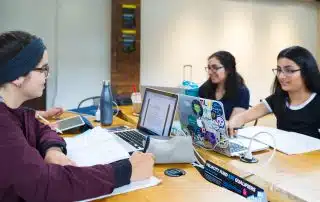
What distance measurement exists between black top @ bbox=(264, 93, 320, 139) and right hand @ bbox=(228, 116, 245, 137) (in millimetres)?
331

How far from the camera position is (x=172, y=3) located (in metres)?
4.53

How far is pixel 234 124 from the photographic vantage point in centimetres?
189

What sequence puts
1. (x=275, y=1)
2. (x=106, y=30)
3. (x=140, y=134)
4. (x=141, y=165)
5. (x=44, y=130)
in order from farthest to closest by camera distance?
(x=275, y=1), (x=106, y=30), (x=140, y=134), (x=44, y=130), (x=141, y=165)

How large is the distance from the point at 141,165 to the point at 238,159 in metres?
0.54

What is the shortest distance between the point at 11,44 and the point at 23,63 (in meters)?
0.07

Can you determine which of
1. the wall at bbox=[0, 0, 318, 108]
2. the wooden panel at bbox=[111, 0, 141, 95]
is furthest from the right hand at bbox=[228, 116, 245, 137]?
the wall at bbox=[0, 0, 318, 108]

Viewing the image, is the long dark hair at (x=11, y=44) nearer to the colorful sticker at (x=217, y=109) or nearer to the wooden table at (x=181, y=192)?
the wooden table at (x=181, y=192)

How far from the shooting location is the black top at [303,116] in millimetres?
2008

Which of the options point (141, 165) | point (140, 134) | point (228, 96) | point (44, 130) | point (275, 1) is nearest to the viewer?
point (141, 165)

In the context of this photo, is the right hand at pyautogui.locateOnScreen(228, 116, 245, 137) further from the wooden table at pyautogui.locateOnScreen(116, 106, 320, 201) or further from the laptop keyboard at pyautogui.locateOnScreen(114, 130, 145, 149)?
the laptop keyboard at pyautogui.locateOnScreen(114, 130, 145, 149)

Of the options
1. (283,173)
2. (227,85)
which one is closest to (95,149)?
(283,173)

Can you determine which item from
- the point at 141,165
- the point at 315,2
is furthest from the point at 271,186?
the point at 315,2

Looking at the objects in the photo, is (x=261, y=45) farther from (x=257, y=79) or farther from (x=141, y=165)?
(x=141, y=165)

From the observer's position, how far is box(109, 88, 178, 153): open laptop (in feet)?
5.13
